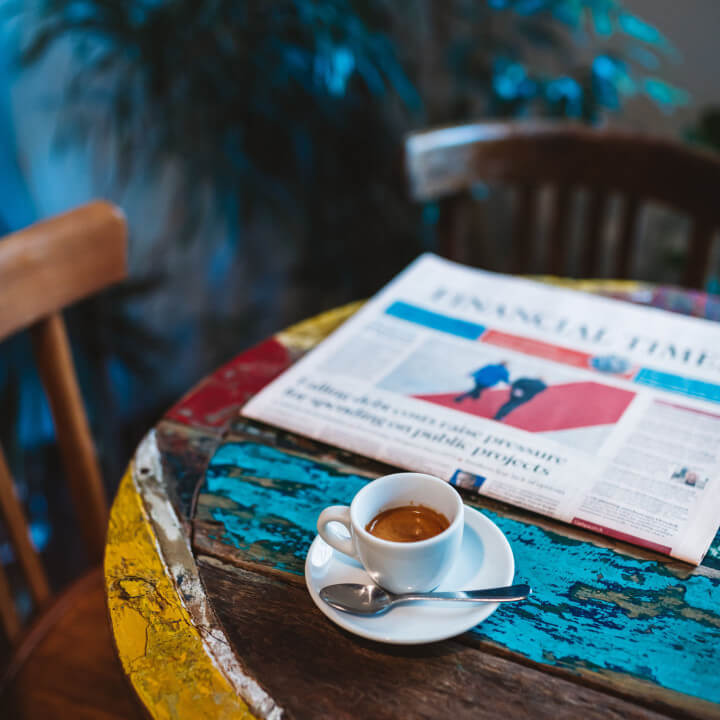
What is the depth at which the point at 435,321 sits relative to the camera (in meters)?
0.88

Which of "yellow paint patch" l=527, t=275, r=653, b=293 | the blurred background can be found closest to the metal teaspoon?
"yellow paint patch" l=527, t=275, r=653, b=293

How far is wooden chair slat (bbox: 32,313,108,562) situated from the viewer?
92 cm

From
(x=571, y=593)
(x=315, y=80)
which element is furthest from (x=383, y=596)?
(x=315, y=80)

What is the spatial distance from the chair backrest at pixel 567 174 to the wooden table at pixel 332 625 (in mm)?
700

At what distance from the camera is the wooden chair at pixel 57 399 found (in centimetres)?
83

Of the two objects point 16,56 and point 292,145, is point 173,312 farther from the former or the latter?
point 16,56

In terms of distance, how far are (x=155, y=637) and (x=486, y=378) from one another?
16.6 inches

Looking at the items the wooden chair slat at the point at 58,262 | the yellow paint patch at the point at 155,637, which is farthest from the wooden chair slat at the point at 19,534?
the yellow paint patch at the point at 155,637

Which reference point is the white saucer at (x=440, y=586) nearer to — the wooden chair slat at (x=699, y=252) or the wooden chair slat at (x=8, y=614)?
the wooden chair slat at (x=8, y=614)

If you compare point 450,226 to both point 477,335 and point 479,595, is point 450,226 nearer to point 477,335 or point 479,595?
point 477,335

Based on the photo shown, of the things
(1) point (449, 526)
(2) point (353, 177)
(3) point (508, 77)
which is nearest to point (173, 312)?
(2) point (353, 177)

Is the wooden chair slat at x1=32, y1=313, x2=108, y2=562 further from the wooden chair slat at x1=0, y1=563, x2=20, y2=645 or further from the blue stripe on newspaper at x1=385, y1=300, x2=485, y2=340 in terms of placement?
the blue stripe on newspaper at x1=385, y1=300, x2=485, y2=340

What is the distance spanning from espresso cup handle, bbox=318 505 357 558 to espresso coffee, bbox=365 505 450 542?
0.02 meters

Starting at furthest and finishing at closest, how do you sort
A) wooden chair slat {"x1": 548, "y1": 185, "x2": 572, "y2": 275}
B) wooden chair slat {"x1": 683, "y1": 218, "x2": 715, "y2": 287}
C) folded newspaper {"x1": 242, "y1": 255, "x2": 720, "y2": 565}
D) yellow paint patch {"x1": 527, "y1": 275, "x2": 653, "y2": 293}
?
wooden chair slat {"x1": 548, "y1": 185, "x2": 572, "y2": 275}, wooden chair slat {"x1": 683, "y1": 218, "x2": 715, "y2": 287}, yellow paint patch {"x1": 527, "y1": 275, "x2": 653, "y2": 293}, folded newspaper {"x1": 242, "y1": 255, "x2": 720, "y2": 565}
